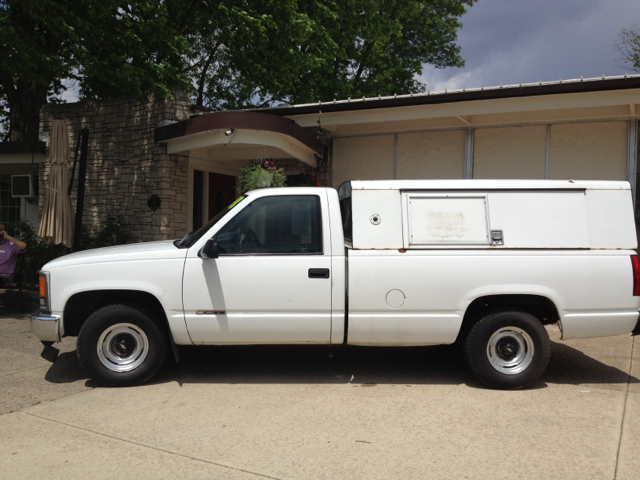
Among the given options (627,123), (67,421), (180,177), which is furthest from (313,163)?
(67,421)

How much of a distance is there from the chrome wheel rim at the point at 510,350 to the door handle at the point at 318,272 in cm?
174

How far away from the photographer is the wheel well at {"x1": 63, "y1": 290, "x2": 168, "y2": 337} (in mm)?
5238

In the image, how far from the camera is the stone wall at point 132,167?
1002 cm

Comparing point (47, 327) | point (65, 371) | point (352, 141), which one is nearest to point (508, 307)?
point (47, 327)

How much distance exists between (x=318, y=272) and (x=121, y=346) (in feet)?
6.81


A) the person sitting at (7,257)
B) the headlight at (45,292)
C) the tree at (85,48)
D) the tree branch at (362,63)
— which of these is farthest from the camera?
the tree branch at (362,63)

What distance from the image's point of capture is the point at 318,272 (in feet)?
16.6

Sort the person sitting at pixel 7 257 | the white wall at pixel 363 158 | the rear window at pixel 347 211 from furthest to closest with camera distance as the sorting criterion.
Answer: the white wall at pixel 363 158 < the person sitting at pixel 7 257 < the rear window at pixel 347 211

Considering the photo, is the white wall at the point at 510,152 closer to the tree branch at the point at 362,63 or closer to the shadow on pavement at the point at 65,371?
the shadow on pavement at the point at 65,371

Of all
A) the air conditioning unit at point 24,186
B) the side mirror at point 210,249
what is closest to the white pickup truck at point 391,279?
the side mirror at point 210,249

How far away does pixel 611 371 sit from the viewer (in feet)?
19.4

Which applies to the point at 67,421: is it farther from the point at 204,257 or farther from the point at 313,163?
the point at 313,163

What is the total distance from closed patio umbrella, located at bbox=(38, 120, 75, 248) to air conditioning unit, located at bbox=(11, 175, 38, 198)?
5283mm

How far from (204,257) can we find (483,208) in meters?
2.75
